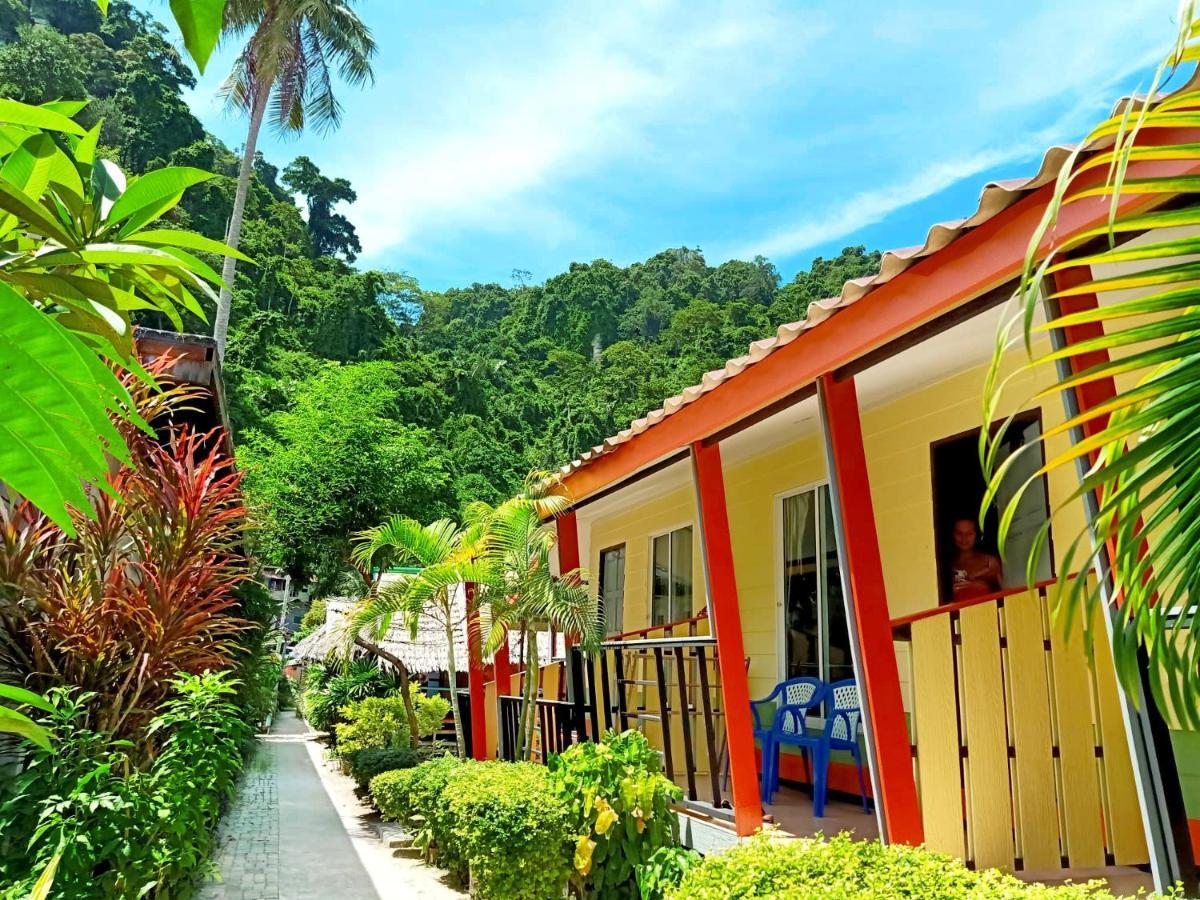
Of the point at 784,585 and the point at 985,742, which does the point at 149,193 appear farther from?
the point at 784,585

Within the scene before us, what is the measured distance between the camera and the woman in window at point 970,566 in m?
5.95

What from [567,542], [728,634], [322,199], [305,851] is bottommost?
[305,851]

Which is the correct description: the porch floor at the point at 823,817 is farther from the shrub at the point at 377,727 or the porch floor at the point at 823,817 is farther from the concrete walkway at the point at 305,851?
the shrub at the point at 377,727

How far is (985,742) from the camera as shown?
3.93 meters

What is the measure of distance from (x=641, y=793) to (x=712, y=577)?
56.1 inches

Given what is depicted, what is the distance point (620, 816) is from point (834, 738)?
1639mm

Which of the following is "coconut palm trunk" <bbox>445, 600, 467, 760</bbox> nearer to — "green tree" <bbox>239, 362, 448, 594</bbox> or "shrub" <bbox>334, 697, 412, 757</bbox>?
"shrub" <bbox>334, 697, 412, 757</bbox>

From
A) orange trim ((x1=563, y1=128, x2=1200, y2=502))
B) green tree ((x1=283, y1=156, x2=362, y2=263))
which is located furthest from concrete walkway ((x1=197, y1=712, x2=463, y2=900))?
green tree ((x1=283, y1=156, x2=362, y2=263))

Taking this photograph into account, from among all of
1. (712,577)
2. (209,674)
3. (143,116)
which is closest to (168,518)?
(209,674)

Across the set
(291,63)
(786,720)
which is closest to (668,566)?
(786,720)

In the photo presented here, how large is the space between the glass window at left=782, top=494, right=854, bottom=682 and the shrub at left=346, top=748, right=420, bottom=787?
7.16 meters

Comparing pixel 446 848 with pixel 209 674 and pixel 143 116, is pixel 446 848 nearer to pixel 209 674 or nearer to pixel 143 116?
pixel 209 674

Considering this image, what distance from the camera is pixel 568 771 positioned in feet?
20.7

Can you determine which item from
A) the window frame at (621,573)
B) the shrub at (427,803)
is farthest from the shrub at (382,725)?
the window frame at (621,573)
